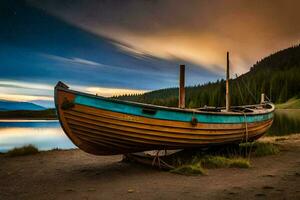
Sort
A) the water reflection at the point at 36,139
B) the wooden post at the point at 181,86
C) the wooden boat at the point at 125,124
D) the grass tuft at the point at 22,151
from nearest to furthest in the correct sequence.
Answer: the wooden boat at the point at 125,124 → the wooden post at the point at 181,86 → the grass tuft at the point at 22,151 → the water reflection at the point at 36,139

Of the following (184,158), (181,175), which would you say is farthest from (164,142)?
(184,158)

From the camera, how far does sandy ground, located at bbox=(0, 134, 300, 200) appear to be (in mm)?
7910

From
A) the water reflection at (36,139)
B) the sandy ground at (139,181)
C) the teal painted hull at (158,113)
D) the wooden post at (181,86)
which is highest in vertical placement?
the wooden post at (181,86)

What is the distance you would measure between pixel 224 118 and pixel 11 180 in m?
7.42

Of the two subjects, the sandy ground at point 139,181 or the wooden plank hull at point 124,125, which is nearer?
the sandy ground at point 139,181

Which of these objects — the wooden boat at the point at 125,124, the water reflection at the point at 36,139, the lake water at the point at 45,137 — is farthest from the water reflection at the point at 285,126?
the wooden boat at the point at 125,124

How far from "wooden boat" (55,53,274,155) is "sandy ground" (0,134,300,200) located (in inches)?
39.8

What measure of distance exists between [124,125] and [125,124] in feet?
0.13

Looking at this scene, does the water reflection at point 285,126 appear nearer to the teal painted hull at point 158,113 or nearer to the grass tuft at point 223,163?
the teal painted hull at point 158,113

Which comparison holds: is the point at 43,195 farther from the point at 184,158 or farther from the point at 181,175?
the point at 184,158

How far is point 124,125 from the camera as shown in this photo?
389 inches

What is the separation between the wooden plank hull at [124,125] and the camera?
31.3 feet

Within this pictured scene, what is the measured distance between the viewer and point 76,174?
10.9m

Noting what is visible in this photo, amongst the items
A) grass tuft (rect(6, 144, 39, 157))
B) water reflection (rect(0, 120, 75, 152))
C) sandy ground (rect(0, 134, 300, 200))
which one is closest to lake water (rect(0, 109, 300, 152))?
water reflection (rect(0, 120, 75, 152))
